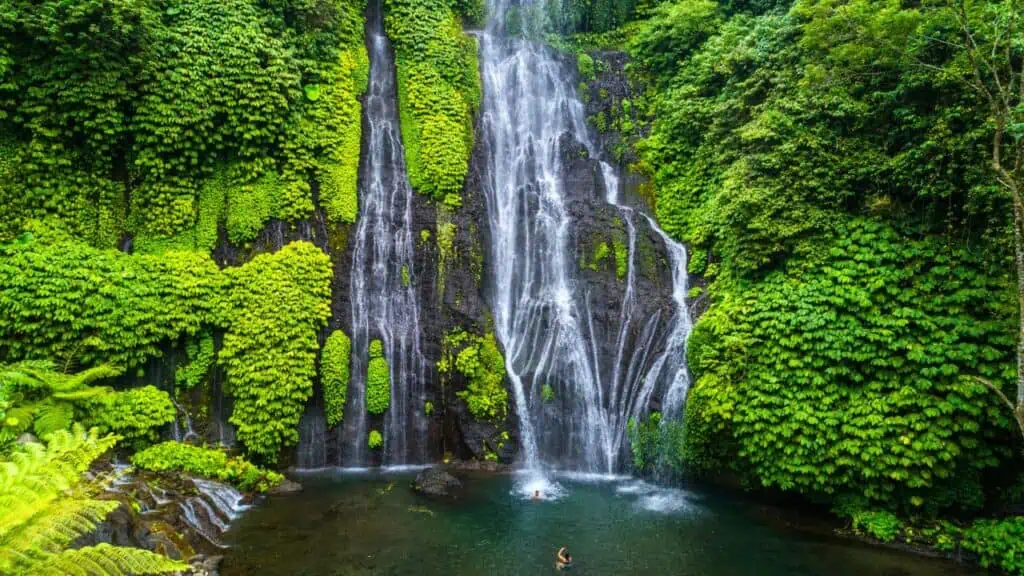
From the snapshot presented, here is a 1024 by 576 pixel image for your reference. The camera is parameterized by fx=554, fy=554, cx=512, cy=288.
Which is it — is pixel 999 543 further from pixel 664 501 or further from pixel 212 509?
pixel 212 509

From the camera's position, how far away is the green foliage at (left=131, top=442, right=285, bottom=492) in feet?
35.0

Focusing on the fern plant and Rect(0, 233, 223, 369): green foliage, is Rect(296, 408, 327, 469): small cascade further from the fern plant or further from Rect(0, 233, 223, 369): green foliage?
the fern plant

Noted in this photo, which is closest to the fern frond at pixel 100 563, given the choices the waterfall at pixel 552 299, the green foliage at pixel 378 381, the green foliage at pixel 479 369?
the green foliage at pixel 378 381

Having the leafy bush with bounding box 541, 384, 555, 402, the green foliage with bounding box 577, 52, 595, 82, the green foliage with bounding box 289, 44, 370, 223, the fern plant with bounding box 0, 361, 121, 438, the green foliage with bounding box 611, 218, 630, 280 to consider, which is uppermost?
the green foliage with bounding box 577, 52, 595, 82

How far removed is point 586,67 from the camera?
18.5 metres

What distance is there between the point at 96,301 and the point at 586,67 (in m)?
15.2

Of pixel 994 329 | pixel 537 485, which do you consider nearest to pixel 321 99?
pixel 537 485

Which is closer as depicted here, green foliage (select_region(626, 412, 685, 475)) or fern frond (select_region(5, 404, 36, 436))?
fern frond (select_region(5, 404, 36, 436))

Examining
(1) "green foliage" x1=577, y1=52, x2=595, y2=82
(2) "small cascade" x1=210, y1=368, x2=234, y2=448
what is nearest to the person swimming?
(2) "small cascade" x1=210, y1=368, x2=234, y2=448

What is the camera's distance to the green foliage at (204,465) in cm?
1067

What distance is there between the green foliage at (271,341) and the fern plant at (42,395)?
2508mm

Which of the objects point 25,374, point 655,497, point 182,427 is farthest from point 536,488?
point 25,374

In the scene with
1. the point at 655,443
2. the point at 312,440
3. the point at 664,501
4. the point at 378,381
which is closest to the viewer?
the point at 664,501

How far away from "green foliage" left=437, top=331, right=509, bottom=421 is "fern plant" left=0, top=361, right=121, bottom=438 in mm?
6934
